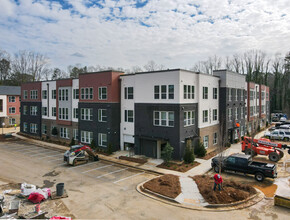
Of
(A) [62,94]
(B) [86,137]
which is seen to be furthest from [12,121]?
(B) [86,137]

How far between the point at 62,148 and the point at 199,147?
59.5 feet

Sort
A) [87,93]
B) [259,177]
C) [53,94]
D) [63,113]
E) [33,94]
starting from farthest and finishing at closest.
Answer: [33,94] < [53,94] < [63,113] < [87,93] < [259,177]

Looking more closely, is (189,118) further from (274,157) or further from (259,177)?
(274,157)

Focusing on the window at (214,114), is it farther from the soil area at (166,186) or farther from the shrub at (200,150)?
the soil area at (166,186)

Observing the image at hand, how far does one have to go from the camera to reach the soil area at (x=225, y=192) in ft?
44.7

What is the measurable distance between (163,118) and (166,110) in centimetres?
100

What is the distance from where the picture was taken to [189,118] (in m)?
24.3

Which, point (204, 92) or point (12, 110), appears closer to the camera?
point (204, 92)

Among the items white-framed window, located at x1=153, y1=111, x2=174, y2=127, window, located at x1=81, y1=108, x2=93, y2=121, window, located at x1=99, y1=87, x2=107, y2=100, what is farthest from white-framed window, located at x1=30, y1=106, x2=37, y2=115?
white-framed window, located at x1=153, y1=111, x2=174, y2=127

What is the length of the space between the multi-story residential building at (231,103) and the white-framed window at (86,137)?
Answer: 17.1 m

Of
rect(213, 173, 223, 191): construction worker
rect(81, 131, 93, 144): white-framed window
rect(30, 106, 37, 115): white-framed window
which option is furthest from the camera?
rect(30, 106, 37, 115): white-framed window

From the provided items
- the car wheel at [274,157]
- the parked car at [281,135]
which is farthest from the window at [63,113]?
the parked car at [281,135]

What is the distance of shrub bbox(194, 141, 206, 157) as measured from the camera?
2436 centimetres

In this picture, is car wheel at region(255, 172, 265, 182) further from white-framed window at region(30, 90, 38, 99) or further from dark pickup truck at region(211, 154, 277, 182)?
white-framed window at region(30, 90, 38, 99)
